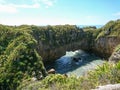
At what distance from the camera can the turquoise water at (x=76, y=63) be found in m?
62.9

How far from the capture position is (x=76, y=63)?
71.2m

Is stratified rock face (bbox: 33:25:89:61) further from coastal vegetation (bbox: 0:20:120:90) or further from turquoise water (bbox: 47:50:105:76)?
turquoise water (bbox: 47:50:105:76)

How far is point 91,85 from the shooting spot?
18.8m

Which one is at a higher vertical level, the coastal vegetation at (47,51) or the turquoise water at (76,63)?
the coastal vegetation at (47,51)

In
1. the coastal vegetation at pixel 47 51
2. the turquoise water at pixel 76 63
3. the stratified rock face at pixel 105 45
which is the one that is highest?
the coastal vegetation at pixel 47 51

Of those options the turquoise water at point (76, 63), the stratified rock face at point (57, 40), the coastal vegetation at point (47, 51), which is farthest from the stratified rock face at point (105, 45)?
the stratified rock face at point (57, 40)

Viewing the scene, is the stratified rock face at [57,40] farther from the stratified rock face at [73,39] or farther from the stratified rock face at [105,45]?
the stratified rock face at [105,45]

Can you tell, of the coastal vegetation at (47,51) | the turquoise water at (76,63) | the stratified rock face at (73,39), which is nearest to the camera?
the coastal vegetation at (47,51)

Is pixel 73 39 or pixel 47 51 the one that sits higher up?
pixel 73 39

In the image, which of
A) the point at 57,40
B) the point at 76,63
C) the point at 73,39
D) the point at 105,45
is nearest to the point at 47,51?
the point at 57,40

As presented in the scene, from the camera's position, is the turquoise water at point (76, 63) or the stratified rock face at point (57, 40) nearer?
the turquoise water at point (76, 63)

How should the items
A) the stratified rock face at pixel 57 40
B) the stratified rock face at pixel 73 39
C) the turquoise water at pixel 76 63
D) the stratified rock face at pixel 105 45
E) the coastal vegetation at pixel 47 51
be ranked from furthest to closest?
the stratified rock face at pixel 105 45, the stratified rock face at pixel 73 39, the stratified rock face at pixel 57 40, the turquoise water at pixel 76 63, the coastal vegetation at pixel 47 51

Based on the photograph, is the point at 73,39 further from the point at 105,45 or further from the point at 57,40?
the point at 105,45

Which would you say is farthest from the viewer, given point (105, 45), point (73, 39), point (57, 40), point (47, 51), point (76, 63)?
point (73, 39)
